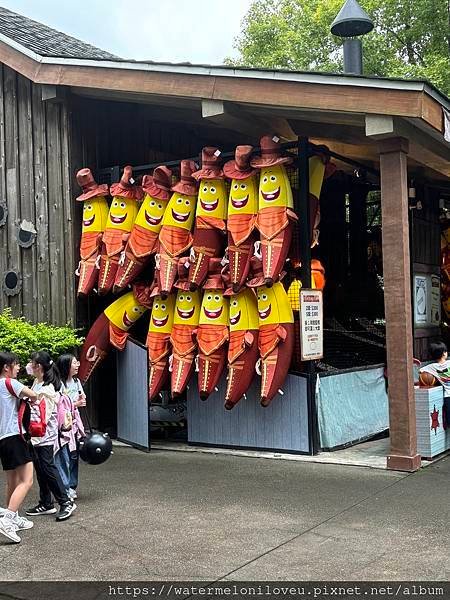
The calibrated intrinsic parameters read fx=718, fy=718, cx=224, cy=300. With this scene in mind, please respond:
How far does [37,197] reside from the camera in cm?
1073

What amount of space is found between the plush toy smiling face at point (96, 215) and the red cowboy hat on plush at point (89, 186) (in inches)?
3.1

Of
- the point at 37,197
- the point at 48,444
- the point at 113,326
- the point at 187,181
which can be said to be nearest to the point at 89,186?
the point at 37,197

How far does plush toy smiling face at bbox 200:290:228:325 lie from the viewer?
29.4 feet

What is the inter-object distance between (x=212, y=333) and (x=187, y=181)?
2.02 meters

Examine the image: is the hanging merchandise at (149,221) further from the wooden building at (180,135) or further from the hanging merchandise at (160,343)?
the wooden building at (180,135)

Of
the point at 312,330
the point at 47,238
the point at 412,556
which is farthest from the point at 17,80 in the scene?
the point at 412,556

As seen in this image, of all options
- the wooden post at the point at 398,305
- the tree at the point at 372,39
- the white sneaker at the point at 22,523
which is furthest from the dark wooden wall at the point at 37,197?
the tree at the point at 372,39

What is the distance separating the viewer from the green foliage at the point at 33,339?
9.24m

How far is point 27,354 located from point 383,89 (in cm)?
538

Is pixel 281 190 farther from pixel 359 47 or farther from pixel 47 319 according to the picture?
pixel 47 319

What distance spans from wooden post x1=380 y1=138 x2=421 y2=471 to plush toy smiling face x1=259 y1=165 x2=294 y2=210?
47.6 inches

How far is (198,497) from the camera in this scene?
6836 millimetres

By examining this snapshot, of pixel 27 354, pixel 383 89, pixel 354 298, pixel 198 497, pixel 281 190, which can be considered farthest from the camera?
pixel 354 298

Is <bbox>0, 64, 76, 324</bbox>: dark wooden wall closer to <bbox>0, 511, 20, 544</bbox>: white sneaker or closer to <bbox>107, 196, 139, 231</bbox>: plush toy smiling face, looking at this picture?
<bbox>107, 196, 139, 231</bbox>: plush toy smiling face
